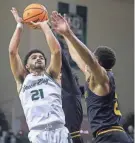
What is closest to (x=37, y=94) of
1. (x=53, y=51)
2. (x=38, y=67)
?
(x=38, y=67)

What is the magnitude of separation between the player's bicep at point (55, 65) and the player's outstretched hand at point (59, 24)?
1.02m

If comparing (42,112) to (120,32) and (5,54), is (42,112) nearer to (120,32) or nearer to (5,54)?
(5,54)

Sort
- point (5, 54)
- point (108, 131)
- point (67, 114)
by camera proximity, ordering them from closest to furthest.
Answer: point (108, 131)
point (67, 114)
point (5, 54)

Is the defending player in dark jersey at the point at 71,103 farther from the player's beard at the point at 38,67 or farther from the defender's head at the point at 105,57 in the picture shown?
the defender's head at the point at 105,57

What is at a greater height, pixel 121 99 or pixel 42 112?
pixel 42 112

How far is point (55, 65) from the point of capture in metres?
6.26

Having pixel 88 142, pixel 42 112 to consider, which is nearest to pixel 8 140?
pixel 88 142

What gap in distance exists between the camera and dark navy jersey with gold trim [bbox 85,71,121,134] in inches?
225

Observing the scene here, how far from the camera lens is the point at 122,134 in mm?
5742

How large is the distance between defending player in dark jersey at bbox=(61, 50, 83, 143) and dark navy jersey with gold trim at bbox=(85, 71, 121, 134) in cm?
112

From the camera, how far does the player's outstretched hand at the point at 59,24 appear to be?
5160 mm

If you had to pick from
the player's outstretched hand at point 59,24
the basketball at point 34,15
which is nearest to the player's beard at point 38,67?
the basketball at point 34,15

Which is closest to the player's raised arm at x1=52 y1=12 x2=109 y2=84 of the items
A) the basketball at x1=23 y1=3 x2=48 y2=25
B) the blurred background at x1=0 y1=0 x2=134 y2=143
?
the basketball at x1=23 y1=3 x2=48 y2=25

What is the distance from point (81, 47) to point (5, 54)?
34.6ft
